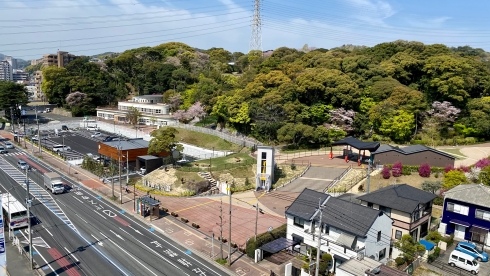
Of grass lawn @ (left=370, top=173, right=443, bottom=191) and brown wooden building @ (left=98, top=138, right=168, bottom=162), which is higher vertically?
brown wooden building @ (left=98, top=138, right=168, bottom=162)

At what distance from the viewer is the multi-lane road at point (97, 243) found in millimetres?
24484

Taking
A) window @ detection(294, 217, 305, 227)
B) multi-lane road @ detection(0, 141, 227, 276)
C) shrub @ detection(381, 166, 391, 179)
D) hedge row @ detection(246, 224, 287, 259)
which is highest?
shrub @ detection(381, 166, 391, 179)

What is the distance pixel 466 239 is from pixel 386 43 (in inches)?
2088

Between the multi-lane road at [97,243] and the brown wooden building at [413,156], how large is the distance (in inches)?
1028

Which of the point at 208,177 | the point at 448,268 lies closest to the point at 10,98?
the point at 208,177

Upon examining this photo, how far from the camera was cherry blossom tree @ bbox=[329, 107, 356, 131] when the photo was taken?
5381 centimetres

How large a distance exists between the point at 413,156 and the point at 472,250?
50.2ft

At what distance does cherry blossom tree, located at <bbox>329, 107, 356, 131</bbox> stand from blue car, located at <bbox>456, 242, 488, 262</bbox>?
27.9 metres

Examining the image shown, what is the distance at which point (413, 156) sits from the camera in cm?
4059

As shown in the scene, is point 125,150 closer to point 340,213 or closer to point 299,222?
point 299,222

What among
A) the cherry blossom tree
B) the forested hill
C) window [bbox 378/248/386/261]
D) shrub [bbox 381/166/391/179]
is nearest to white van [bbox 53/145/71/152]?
the forested hill

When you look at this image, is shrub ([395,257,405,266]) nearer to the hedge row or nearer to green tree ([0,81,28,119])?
the hedge row

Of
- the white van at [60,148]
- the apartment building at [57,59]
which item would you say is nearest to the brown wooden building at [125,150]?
the white van at [60,148]

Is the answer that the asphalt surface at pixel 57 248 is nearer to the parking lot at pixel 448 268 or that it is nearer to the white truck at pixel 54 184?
the white truck at pixel 54 184
